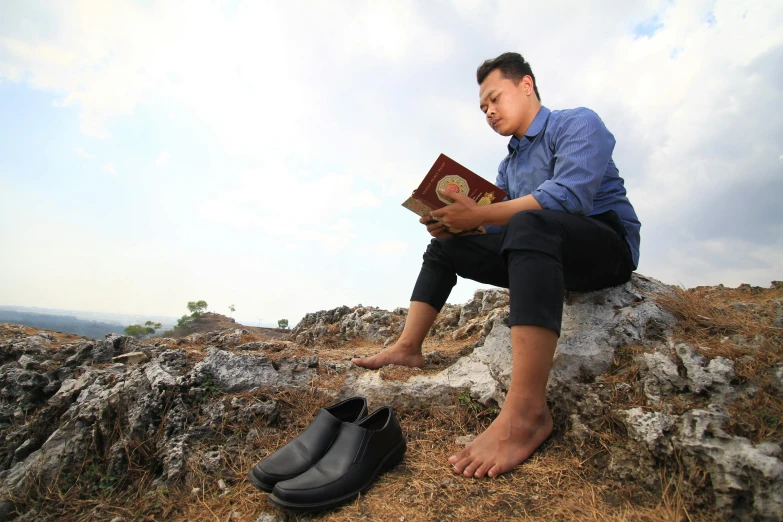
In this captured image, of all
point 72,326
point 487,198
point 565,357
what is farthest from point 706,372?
point 72,326

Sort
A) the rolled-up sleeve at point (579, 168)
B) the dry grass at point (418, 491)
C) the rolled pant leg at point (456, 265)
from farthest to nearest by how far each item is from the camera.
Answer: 1. the rolled pant leg at point (456, 265)
2. the rolled-up sleeve at point (579, 168)
3. the dry grass at point (418, 491)

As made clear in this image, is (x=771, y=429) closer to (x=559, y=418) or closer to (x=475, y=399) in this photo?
(x=559, y=418)

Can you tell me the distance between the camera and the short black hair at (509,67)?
3287 millimetres

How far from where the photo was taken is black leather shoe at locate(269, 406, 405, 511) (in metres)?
2.00

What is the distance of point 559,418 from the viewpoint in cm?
259

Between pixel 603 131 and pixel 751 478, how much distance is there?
2.16 meters

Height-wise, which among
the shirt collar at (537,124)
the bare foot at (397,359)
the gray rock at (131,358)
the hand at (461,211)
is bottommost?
the gray rock at (131,358)

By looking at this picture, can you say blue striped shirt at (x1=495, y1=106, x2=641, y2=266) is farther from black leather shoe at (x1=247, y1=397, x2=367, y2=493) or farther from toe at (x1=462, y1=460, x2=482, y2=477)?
black leather shoe at (x1=247, y1=397, x2=367, y2=493)

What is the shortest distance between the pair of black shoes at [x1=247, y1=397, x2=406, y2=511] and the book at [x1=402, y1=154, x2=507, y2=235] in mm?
1425

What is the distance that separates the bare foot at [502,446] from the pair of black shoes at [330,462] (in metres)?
0.42

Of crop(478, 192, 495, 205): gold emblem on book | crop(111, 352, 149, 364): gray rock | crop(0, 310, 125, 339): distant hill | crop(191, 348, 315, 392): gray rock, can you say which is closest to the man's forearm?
crop(478, 192, 495, 205): gold emblem on book

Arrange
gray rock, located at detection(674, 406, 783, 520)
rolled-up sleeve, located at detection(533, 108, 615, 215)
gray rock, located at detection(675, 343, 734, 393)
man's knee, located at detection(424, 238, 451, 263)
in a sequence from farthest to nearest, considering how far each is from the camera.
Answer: man's knee, located at detection(424, 238, 451, 263) < rolled-up sleeve, located at detection(533, 108, 615, 215) < gray rock, located at detection(675, 343, 734, 393) < gray rock, located at detection(674, 406, 783, 520)

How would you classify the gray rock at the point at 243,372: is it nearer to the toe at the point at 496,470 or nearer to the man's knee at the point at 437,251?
the man's knee at the point at 437,251

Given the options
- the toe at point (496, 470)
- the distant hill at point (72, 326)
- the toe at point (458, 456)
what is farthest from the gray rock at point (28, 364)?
the toe at point (496, 470)
